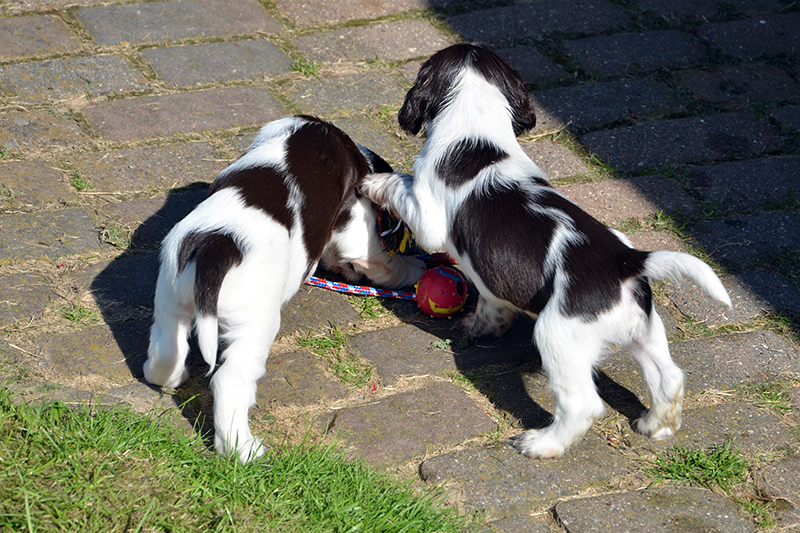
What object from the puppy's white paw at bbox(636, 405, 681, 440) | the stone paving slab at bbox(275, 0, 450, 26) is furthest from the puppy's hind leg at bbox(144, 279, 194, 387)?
the stone paving slab at bbox(275, 0, 450, 26)

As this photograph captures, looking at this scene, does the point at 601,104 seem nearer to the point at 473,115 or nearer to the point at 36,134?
the point at 473,115

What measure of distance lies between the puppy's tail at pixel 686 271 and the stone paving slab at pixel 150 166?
97.0 inches

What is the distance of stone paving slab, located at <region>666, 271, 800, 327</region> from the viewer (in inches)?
150

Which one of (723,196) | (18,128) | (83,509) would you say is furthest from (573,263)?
(18,128)

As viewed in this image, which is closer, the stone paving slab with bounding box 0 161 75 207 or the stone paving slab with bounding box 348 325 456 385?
the stone paving slab with bounding box 348 325 456 385

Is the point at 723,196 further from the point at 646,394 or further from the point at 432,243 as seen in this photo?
the point at 432,243

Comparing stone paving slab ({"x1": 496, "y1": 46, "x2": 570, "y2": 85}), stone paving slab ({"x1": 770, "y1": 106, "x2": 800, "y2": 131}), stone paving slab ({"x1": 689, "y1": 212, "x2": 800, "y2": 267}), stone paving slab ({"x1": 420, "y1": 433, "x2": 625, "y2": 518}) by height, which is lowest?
stone paving slab ({"x1": 420, "y1": 433, "x2": 625, "y2": 518})

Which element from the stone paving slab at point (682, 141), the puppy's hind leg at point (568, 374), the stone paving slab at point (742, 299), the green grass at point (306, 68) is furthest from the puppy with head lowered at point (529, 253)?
the green grass at point (306, 68)

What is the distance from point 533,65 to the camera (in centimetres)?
560

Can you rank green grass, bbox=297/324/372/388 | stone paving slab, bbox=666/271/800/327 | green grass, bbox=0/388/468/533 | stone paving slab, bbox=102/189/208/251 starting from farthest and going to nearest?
stone paving slab, bbox=102/189/208/251 < stone paving slab, bbox=666/271/800/327 < green grass, bbox=297/324/372/388 < green grass, bbox=0/388/468/533

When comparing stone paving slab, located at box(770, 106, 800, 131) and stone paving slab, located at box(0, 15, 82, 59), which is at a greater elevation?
stone paving slab, located at box(0, 15, 82, 59)

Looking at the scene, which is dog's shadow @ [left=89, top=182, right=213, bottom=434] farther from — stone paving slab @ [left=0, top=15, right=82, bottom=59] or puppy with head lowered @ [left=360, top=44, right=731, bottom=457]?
stone paving slab @ [left=0, top=15, right=82, bottom=59]

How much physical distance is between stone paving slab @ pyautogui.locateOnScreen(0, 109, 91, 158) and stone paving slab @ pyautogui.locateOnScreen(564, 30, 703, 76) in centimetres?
324

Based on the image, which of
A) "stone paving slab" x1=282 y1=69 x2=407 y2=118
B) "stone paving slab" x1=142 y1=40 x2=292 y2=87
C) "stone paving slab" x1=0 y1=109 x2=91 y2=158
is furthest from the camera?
"stone paving slab" x1=142 y1=40 x2=292 y2=87
